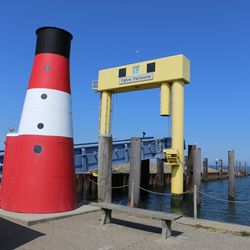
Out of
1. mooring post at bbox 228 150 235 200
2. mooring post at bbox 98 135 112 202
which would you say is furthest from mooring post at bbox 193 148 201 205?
mooring post at bbox 98 135 112 202

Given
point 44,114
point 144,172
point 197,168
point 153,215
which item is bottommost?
point 153,215

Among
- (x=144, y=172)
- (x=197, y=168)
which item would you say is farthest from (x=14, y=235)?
(x=144, y=172)

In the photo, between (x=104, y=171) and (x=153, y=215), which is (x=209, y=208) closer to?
(x=104, y=171)

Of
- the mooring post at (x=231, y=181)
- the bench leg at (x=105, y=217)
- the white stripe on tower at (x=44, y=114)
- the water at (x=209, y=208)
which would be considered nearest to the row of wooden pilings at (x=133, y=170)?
the mooring post at (x=231, y=181)

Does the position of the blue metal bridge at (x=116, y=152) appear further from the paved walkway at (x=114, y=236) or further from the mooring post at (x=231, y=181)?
the paved walkway at (x=114, y=236)

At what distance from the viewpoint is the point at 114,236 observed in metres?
6.61

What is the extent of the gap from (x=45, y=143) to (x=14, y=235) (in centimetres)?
284

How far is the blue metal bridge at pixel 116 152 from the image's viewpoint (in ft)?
61.3

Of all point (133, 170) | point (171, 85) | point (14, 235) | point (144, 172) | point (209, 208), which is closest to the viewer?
point (14, 235)

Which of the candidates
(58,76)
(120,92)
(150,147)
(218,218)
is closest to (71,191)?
(58,76)

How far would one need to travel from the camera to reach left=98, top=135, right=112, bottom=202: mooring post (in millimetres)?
9984

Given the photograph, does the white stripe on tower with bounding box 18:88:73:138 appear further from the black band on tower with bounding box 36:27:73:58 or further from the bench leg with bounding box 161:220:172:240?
the bench leg with bounding box 161:220:172:240

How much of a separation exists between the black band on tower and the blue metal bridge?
810 centimetres

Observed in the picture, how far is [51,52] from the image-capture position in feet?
30.1
